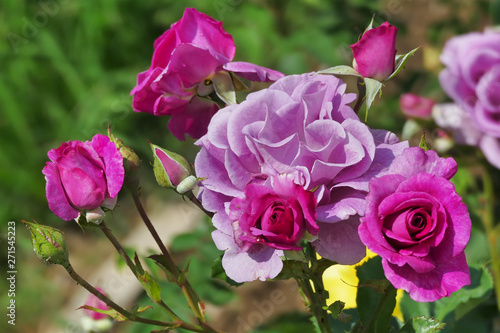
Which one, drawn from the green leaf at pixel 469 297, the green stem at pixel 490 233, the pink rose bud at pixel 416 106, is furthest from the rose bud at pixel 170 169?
the pink rose bud at pixel 416 106

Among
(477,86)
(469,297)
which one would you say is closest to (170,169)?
(469,297)

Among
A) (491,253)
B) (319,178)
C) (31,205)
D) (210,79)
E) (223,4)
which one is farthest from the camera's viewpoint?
(31,205)

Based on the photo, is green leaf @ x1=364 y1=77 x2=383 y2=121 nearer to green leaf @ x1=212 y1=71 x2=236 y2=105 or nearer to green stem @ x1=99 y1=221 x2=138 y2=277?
green leaf @ x1=212 y1=71 x2=236 y2=105

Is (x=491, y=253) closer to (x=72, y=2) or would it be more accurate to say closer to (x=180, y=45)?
(x=180, y=45)

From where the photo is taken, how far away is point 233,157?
611 mm

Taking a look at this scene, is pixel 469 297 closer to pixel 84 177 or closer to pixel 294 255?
pixel 294 255

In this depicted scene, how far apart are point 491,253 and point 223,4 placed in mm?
1532

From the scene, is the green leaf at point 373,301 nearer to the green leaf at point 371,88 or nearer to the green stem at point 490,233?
the green leaf at point 371,88

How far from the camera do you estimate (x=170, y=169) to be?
643 millimetres

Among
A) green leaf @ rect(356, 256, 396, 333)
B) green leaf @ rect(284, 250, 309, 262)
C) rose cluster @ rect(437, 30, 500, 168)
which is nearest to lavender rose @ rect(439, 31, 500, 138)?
rose cluster @ rect(437, 30, 500, 168)

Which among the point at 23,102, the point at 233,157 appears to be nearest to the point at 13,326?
the point at 23,102

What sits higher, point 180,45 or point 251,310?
point 180,45

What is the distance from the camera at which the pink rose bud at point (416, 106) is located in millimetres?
1281

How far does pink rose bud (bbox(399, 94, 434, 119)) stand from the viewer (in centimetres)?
128
